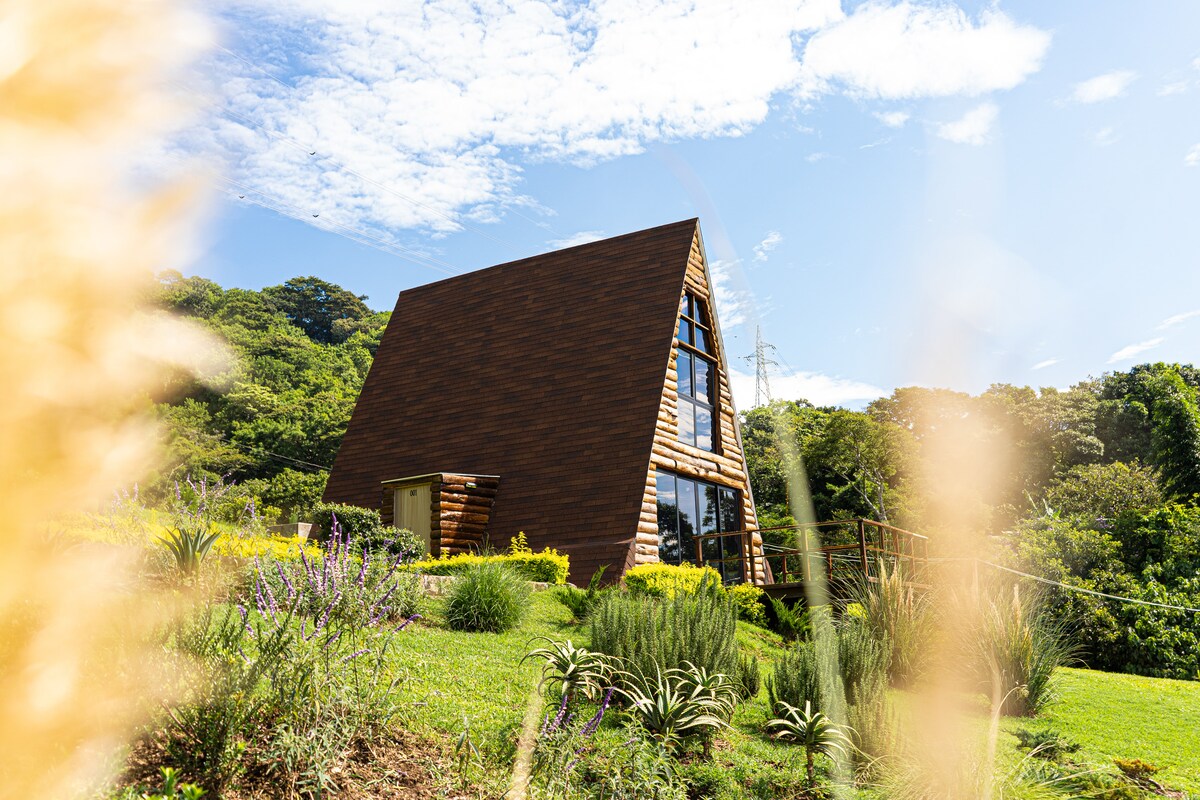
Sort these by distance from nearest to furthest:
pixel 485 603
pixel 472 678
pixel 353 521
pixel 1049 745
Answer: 1. pixel 472 678
2. pixel 1049 745
3. pixel 485 603
4. pixel 353 521

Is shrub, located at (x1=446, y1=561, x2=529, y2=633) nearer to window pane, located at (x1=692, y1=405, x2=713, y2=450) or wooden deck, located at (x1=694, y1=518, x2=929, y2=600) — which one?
wooden deck, located at (x1=694, y1=518, x2=929, y2=600)

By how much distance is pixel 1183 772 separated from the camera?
758 centimetres

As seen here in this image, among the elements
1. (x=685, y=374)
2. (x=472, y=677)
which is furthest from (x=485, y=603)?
(x=685, y=374)

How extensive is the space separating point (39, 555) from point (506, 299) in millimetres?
21154

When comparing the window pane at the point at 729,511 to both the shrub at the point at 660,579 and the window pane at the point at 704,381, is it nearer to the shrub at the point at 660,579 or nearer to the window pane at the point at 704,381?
the window pane at the point at 704,381

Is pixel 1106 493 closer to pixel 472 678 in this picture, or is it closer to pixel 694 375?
pixel 694 375

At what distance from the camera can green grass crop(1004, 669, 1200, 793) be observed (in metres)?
7.83

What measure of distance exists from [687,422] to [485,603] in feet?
31.9

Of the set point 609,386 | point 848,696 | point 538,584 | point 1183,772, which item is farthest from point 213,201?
point 609,386

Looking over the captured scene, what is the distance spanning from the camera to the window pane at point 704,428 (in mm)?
19203

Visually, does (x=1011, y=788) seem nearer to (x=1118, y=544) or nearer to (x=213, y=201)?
(x=213, y=201)

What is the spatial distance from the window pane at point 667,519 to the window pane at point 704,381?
2804mm

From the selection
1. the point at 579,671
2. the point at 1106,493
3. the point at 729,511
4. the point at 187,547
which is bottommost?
the point at 579,671

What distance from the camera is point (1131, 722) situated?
9.81 metres
